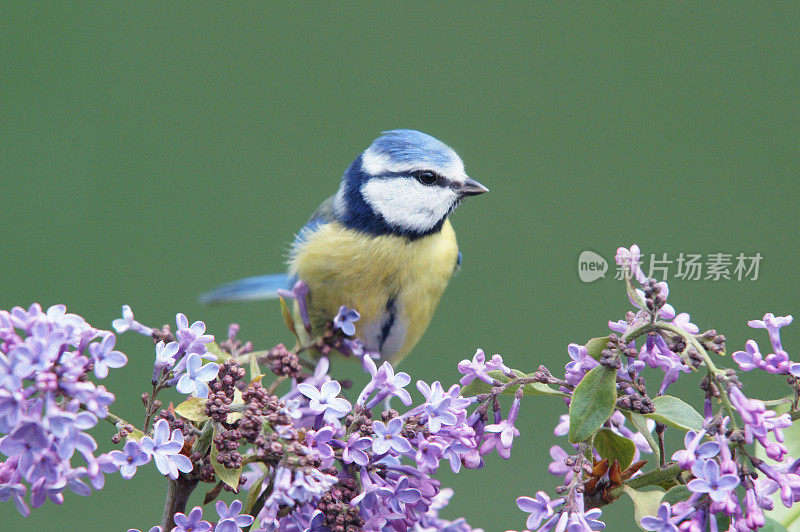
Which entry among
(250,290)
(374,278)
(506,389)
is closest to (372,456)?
(506,389)

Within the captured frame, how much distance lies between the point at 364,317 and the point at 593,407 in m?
0.75

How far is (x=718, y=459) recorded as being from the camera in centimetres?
59

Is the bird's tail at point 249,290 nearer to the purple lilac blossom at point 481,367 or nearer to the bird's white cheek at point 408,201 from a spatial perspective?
the bird's white cheek at point 408,201

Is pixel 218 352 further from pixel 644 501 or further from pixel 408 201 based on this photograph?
pixel 408 201

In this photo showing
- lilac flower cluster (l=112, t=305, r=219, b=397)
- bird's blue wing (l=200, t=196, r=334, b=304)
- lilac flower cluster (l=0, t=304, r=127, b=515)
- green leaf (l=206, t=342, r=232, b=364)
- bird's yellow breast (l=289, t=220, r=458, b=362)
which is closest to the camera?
lilac flower cluster (l=0, t=304, r=127, b=515)

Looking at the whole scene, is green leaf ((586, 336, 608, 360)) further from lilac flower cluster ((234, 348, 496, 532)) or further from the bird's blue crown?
the bird's blue crown

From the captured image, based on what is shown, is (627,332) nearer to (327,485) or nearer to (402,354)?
(327,485)

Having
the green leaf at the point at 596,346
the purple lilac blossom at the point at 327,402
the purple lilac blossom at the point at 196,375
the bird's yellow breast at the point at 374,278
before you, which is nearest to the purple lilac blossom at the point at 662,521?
the green leaf at the point at 596,346

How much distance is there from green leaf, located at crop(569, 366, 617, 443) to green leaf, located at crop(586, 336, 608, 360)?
0.03 m

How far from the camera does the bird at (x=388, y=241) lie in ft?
4.37

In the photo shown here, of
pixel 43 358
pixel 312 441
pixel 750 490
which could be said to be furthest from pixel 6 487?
pixel 750 490

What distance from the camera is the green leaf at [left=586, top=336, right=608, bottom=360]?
64cm

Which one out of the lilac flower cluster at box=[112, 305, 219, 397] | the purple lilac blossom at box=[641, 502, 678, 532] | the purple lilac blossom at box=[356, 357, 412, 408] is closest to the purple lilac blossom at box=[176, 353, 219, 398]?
the lilac flower cluster at box=[112, 305, 219, 397]

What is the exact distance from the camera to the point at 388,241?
4.42 ft
